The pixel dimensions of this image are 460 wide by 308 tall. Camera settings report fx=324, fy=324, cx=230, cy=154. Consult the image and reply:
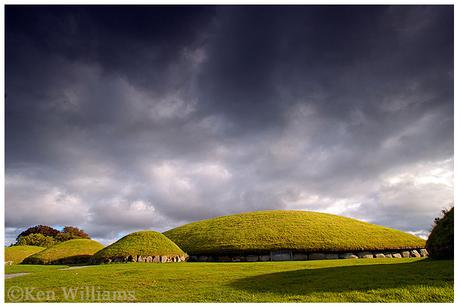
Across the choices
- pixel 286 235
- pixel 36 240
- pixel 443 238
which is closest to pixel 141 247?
pixel 286 235

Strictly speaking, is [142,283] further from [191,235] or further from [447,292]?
[191,235]

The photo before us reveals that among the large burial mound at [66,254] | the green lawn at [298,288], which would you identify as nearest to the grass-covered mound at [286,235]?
the large burial mound at [66,254]

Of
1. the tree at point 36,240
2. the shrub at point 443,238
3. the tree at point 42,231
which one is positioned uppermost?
the tree at point 42,231

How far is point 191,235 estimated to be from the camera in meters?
68.3

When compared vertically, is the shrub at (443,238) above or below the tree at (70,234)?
below

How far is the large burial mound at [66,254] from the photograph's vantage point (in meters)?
53.0

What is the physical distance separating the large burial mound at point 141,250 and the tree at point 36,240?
1773 inches

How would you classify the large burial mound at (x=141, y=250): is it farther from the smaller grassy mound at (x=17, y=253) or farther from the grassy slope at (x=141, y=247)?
the smaller grassy mound at (x=17, y=253)

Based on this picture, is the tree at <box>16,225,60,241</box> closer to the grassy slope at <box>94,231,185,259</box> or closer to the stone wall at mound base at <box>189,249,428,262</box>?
the grassy slope at <box>94,231,185,259</box>

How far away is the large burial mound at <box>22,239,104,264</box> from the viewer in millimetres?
52984

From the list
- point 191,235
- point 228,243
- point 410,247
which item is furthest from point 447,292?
point 191,235

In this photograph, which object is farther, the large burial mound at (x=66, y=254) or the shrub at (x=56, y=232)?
the shrub at (x=56, y=232)

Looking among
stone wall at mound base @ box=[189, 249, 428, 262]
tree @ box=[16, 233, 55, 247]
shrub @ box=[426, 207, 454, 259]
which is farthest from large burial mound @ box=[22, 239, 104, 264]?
shrub @ box=[426, 207, 454, 259]

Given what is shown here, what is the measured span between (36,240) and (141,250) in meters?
52.9
